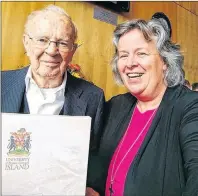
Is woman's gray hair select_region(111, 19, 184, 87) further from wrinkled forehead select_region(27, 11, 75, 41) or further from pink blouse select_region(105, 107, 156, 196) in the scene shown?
wrinkled forehead select_region(27, 11, 75, 41)

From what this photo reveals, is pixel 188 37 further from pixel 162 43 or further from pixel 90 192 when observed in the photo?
pixel 90 192

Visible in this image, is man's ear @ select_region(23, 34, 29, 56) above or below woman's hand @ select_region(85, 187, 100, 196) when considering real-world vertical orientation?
above

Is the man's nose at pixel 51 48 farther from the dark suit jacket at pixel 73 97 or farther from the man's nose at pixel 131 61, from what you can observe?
the man's nose at pixel 131 61

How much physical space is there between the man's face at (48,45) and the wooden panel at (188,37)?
0.56m

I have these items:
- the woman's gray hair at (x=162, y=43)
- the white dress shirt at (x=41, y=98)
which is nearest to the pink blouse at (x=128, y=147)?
the woman's gray hair at (x=162, y=43)

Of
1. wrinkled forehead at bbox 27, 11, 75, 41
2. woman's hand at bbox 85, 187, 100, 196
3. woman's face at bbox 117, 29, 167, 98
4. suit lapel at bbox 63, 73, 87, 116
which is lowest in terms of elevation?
woman's hand at bbox 85, 187, 100, 196

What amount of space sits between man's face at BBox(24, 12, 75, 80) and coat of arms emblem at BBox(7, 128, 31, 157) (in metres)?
0.18

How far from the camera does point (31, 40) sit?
0.76 meters

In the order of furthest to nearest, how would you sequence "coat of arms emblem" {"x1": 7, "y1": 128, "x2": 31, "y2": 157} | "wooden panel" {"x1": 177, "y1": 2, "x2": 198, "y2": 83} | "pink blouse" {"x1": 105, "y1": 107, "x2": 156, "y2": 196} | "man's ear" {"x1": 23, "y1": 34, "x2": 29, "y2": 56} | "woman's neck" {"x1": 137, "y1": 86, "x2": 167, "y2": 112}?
"wooden panel" {"x1": 177, "y1": 2, "x2": 198, "y2": 83} < "woman's neck" {"x1": 137, "y1": 86, "x2": 167, "y2": 112} < "pink blouse" {"x1": 105, "y1": 107, "x2": 156, "y2": 196} < "man's ear" {"x1": 23, "y1": 34, "x2": 29, "y2": 56} < "coat of arms emblem" {"x1": 7, "y1": 128, "x2": 31, "y2": 157}

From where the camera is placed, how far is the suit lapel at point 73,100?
0.81m

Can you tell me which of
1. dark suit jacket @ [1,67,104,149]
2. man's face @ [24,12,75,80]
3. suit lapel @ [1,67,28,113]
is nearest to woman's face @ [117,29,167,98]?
dark suit jacket @ [1,67,104,149]

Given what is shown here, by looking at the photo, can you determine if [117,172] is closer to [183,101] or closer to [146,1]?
[183,101]

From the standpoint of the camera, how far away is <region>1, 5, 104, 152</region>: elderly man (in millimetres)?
750

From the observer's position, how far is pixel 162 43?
0.94m
